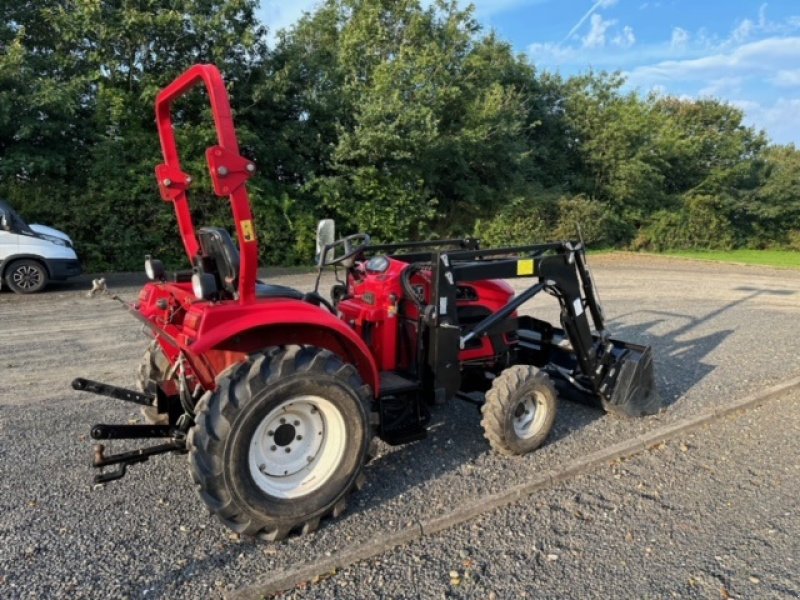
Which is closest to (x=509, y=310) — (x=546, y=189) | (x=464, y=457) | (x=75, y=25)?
(x=464, y=457)

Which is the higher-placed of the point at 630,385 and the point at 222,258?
the point at 222,258

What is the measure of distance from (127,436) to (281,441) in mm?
787

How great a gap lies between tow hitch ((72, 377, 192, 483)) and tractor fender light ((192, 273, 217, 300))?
30.7 inches

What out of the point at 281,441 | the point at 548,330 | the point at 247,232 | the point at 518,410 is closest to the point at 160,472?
the point at 281,441

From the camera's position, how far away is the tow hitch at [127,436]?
299 cm

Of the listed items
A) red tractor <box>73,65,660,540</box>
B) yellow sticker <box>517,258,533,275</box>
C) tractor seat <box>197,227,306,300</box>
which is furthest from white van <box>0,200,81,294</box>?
yellow sticker <box>517,258,533,275</box>

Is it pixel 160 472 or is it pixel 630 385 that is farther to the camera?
pixel 630 385

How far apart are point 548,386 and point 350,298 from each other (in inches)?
59.5

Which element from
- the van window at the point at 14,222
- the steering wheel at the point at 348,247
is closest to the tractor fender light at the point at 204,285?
the steering wheel at the point at 348,247

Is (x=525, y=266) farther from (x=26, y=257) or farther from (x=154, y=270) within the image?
(x=26, y=257)

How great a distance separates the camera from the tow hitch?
118 inches

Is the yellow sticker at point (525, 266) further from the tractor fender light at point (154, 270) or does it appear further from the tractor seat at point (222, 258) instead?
the tractor fender light at point (154, 270)

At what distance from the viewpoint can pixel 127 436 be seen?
122 inches

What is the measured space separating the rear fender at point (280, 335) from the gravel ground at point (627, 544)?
1051mm
